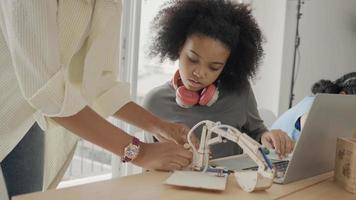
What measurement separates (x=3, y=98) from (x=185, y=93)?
725mm

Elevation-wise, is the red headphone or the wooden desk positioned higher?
the red headphone

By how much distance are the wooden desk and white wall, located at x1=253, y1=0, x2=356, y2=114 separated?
1.70 metres

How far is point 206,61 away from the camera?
52.7 inches

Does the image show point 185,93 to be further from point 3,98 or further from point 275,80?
point 275,80

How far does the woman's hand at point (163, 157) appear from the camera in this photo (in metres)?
0.89

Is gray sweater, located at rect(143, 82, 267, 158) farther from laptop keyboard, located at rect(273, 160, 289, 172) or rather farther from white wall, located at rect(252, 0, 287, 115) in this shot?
white wall, located at rect(252, 0, 287, 115)

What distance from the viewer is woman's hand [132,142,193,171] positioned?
2.92 ft

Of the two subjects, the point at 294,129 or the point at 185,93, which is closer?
the point at 185,93

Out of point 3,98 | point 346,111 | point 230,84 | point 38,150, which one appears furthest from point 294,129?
point 3,98

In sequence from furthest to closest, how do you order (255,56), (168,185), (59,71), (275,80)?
(275,80) → (255,56) → (168,185) → (59,71)

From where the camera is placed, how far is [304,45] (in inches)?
116

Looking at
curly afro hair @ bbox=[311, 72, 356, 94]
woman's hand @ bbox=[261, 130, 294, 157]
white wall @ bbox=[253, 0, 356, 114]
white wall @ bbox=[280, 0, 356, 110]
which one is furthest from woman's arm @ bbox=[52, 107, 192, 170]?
white wall @ bbox=[280, 0, 356, 110]

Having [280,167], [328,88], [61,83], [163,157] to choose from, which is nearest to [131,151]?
[163,157]

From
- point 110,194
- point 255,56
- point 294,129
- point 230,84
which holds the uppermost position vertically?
point 255,56
